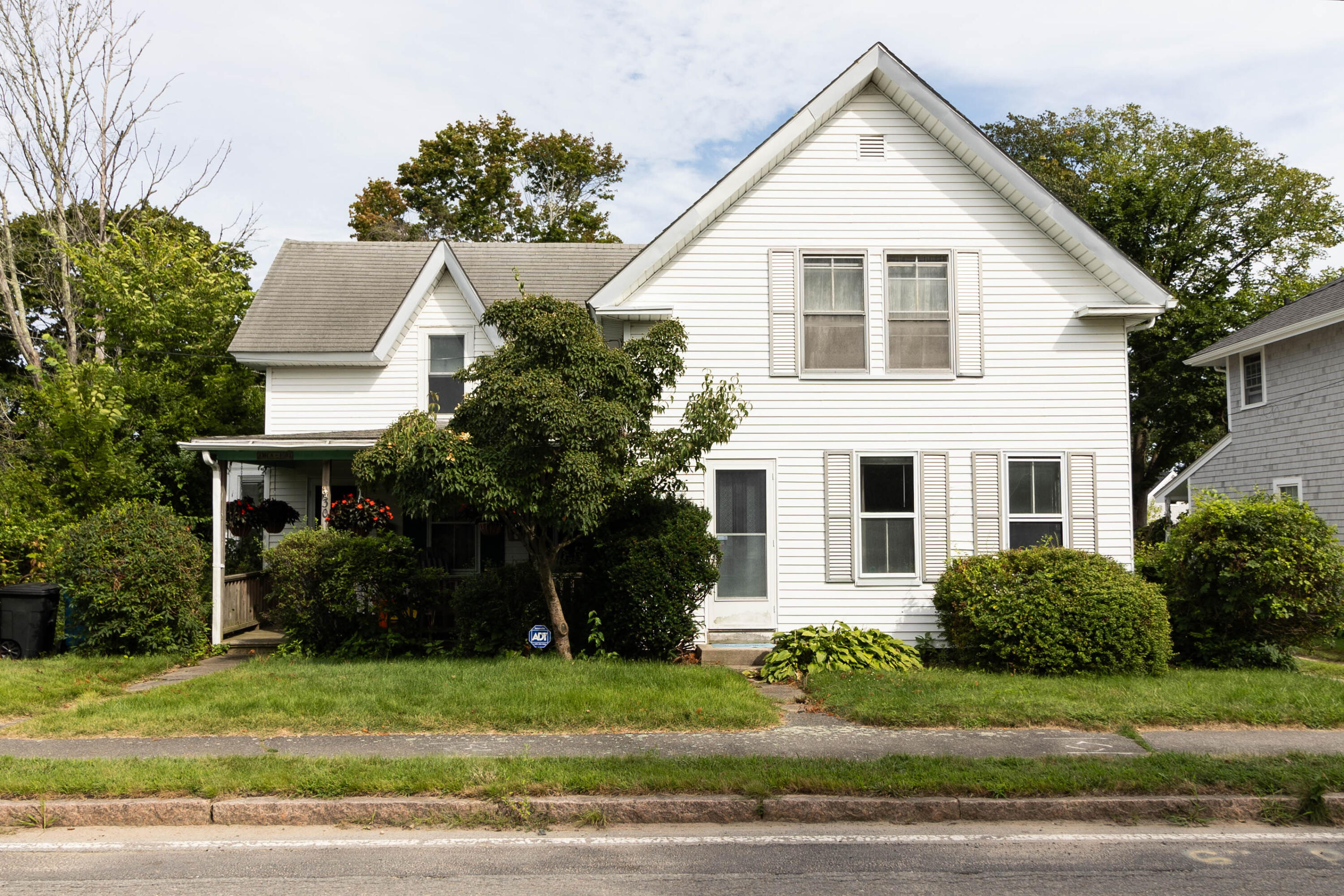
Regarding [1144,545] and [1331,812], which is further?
[1144,545]

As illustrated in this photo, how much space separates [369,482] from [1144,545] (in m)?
11.6

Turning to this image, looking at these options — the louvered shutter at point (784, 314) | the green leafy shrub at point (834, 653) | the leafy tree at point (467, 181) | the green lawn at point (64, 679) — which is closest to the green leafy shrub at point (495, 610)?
the green leafy shrub at point (834, 653)

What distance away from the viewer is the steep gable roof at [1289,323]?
17.1 metres

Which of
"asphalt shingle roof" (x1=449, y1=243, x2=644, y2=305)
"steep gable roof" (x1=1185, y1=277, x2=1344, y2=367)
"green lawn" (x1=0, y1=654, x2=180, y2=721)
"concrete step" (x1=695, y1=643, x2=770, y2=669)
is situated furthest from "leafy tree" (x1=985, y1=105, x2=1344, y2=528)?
"green lawn" (x1=0, y1=654, x2=180, y2=721)

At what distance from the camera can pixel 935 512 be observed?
1239 cm

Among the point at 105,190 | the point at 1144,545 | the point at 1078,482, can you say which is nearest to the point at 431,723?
the point at 1078,482

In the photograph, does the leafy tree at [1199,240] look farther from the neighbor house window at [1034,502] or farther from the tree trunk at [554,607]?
the tree trunk at [554,607]

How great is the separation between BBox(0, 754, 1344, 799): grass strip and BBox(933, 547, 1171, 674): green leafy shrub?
359 cm

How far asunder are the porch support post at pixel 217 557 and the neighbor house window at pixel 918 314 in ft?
33.2

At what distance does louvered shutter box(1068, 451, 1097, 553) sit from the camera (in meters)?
12.4

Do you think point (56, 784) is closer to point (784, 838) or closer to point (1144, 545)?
point (784, 838)

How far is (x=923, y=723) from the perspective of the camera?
826 cm

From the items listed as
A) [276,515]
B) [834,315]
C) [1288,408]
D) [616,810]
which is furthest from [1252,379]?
[276,515]

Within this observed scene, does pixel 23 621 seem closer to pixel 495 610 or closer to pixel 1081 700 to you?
pixel 495 610
